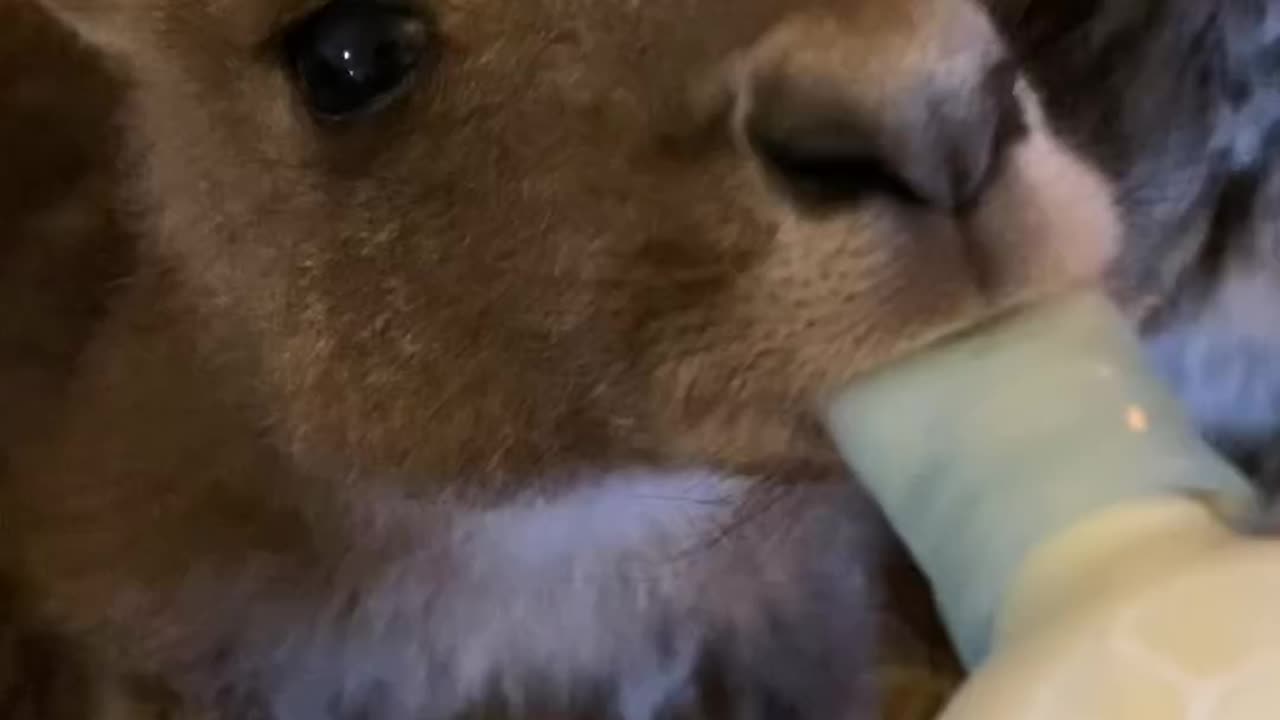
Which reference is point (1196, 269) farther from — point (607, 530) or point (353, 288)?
point (353, 288)

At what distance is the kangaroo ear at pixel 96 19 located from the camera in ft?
4.04

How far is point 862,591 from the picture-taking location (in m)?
1.34

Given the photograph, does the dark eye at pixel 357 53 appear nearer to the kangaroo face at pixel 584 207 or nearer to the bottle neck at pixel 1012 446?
the kangaroo face at pixel 584 207

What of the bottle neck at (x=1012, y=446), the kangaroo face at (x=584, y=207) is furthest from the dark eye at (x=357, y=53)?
the bottle neck at (x=1012, y=446)

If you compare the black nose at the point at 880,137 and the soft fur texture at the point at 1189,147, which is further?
the soft fur texture at the point at 1189,147

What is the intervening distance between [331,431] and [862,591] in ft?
1.25

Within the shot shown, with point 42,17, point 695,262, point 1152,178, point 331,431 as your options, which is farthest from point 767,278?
point 42,17

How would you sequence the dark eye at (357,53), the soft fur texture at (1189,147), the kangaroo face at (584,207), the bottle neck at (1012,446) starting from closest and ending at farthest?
the bottle neck at (1012,446) < the kangaroo face at (584,207) < the dark eye at (357,53) < the soft fur texture at (1189,147)

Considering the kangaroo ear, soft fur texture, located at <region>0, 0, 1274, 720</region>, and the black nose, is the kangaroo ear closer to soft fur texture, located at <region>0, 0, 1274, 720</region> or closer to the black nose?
soft fur texture, located at <region>0, 0, 1274, 720</region>

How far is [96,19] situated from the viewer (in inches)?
49.5

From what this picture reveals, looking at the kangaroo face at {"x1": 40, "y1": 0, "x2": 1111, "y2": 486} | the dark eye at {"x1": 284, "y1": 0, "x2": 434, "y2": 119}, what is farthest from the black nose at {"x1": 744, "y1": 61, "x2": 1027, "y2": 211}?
the dark eye at {"x1": 284, "y1": 0, "x2": 434, "y2": 119}

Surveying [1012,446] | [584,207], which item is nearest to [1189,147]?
[584,207]

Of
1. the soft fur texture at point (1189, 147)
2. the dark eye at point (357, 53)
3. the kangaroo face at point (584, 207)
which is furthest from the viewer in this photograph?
the soft fur texture at point (1189, 147)

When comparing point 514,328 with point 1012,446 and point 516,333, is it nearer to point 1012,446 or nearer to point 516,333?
point 516,333
